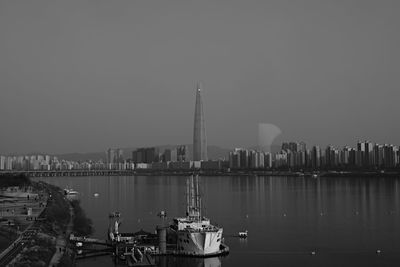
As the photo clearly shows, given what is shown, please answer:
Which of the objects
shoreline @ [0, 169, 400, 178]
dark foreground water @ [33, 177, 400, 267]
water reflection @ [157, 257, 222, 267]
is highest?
shoreline @ [0, 169, 400, 178]

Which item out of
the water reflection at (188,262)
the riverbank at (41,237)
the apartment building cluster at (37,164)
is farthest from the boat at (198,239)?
the apartment building cluster at (37,164)

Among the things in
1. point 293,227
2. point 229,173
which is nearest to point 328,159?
point 229,173

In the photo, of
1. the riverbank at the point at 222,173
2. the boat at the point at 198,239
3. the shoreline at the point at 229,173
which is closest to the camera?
the boat at the point at 198,239

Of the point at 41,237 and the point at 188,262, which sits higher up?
the point at 41,237

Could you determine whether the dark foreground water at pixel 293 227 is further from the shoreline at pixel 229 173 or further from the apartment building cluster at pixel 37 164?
the apartment building cluster at pixel 37 164

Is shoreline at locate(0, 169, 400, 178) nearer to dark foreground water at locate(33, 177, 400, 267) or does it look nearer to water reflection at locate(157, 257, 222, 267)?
dark foreground water at locate(33, 177, 400, 267)

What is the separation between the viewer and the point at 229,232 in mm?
10188

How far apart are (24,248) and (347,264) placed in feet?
13.6

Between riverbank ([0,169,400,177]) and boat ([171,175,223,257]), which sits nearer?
boat ([171,175,223,257])

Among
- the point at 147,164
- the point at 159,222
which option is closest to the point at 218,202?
the point at 159,222

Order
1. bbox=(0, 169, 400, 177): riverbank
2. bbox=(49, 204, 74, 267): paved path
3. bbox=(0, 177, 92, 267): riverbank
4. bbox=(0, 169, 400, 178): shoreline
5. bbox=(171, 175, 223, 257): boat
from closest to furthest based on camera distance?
bbox=(0, 177, 92, 267): riverbank, bbox=(49, 204, 74, 267): paved path, bbox=(171, 175, 223, 257): boat, bbox=(0, 169, 400, 178): shoreline, bbox=(0, 169, 400, 177): riverbank

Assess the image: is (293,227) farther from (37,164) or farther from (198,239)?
(37,164)

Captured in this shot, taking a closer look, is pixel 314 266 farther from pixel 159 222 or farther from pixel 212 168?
pixel 212 168

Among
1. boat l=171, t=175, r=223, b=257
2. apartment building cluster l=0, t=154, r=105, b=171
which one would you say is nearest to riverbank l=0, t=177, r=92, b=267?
boat l=171, t=175, r=223, b=257
